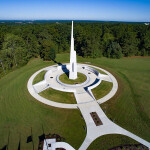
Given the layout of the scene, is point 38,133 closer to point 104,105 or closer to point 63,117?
point 63,117

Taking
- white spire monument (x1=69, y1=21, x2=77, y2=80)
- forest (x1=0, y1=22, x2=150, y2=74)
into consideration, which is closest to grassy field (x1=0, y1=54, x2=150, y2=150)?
white spire monument (x1=69, y1=21, x2=77, y2=80)

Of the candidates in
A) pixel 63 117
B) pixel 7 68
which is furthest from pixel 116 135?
pixel 7 68

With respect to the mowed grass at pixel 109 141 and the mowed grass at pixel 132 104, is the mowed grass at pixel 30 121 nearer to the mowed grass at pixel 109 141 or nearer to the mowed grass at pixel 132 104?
the mowed grass at pixel 109 141

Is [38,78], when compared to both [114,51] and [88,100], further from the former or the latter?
[114,51]

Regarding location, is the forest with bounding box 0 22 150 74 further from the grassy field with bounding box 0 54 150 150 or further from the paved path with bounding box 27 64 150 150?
the grassy field with bounding box 0 54 150 150

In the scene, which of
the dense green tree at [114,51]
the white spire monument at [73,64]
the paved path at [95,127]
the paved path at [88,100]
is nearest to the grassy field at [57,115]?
the paved path at [95,127]

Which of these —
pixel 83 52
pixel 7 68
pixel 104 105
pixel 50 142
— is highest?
pixel 83 52
